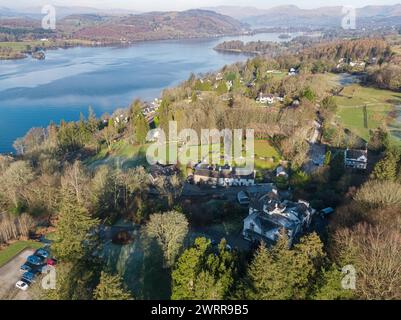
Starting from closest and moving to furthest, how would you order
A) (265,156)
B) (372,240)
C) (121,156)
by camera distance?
(372,240) → (265,156) → (121,156)

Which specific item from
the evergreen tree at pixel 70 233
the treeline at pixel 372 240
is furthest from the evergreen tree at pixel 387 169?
the evergreen tree at pixel 70 233

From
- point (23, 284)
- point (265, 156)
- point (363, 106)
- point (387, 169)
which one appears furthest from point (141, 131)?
point (363, 106)

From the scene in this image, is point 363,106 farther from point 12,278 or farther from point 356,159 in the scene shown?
point 12,278

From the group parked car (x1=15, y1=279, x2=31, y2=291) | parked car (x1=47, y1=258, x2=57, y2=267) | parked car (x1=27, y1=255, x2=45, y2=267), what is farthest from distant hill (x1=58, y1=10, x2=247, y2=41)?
parked car (x1=15, y1=279, x2=31, y2=291)

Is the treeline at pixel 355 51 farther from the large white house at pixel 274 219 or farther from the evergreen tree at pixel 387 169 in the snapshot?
the large white house at pixel 274 219
